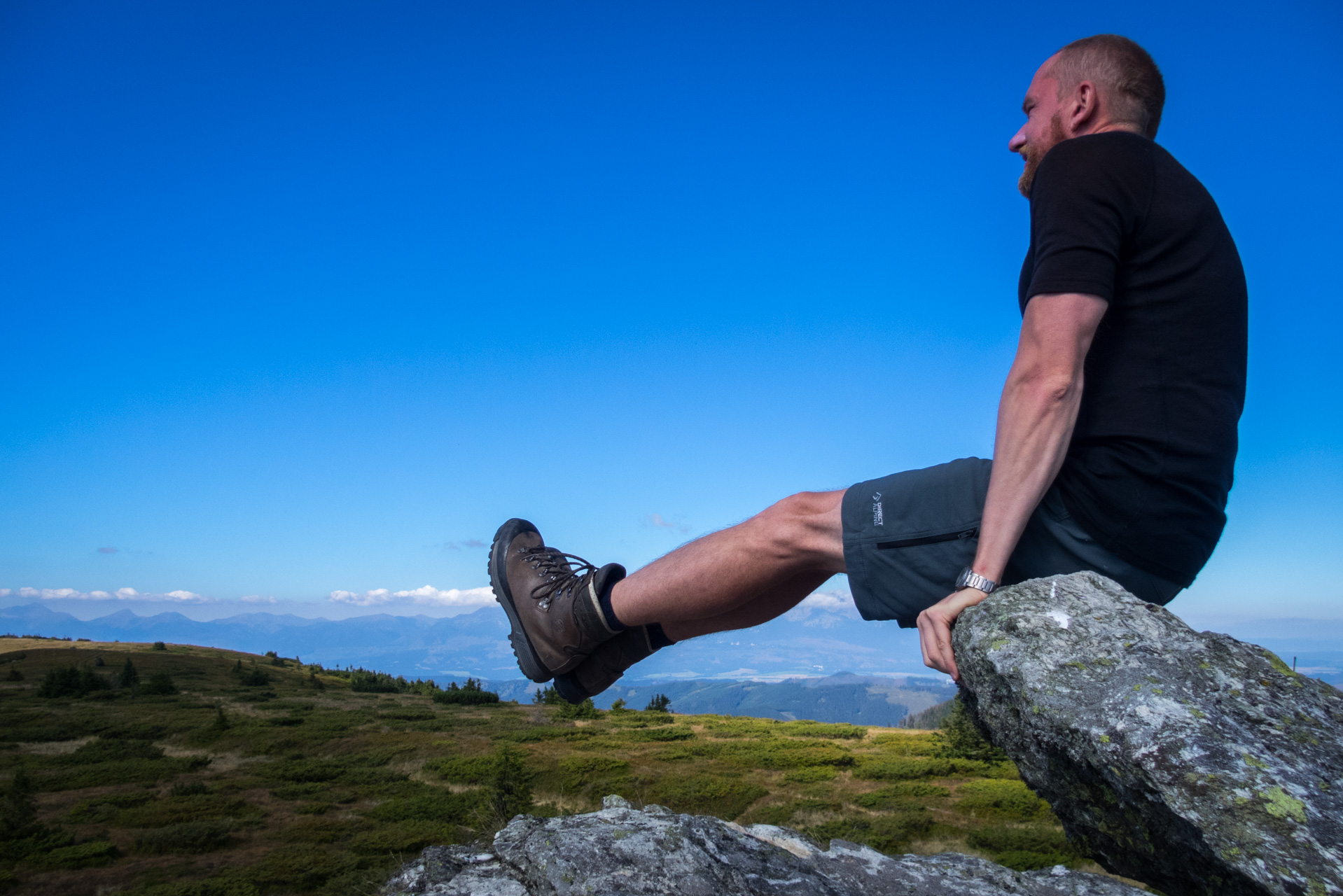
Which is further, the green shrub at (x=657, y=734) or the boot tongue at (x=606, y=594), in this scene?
the green shrub at (x=657, y=734)

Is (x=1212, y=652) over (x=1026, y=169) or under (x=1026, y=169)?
under

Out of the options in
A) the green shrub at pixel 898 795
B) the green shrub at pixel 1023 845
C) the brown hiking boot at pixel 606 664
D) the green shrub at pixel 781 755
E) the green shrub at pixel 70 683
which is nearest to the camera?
the brown hiking boot at pixel 606 664

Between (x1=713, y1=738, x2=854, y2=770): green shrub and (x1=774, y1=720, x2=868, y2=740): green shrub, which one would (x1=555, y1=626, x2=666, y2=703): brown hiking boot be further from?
(x1=774, y1=720, x2=868, y2=740): green shrub

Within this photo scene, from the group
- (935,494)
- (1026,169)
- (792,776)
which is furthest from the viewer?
(792,776)

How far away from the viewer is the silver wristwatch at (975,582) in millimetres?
2574

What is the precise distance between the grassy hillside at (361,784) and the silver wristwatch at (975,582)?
4.01 meters

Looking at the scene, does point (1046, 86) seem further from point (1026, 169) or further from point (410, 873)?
point (410, 873)

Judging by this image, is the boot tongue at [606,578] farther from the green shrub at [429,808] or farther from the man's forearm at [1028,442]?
the green shrub at [429,808]

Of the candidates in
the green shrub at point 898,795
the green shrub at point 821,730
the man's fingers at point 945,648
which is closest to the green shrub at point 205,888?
the man's fingers at point 945,648

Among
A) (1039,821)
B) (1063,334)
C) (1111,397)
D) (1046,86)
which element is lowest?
(1039,821)

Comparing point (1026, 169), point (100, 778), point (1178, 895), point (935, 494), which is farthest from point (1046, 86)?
point (100, 778)

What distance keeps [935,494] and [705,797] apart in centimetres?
685

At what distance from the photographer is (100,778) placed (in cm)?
829

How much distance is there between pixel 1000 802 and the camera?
9.11m
